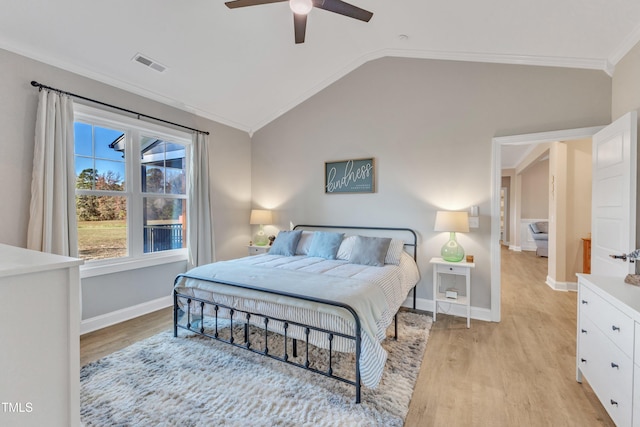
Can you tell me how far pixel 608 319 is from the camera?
5.94 feet

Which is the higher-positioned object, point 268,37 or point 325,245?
point 268,37

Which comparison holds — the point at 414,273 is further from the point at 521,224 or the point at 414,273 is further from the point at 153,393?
the point at 521,224

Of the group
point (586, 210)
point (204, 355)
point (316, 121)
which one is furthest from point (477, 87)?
point (204, 355)

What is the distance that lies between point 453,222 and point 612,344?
1.75 meters

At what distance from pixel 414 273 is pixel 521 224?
772cm

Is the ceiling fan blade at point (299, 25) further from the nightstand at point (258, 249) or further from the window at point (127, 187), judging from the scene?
the nightstand at point (258, 249)

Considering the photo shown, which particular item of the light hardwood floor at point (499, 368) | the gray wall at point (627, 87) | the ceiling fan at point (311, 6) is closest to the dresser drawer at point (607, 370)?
the light hardwood floor at point (499, 368)

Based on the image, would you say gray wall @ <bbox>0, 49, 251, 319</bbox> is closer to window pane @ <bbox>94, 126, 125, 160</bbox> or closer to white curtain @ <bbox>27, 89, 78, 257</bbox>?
white curtain @ <bbox>27, 89, 78, 257</bbox>

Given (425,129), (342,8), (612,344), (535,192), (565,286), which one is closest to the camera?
(612,344)

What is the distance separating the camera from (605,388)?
1.80m

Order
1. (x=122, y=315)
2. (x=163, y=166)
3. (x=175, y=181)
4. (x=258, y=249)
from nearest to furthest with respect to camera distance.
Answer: (x=122, y=315) → (x=163, y=166) → (x=175, y=181) → (x=258, y=249)

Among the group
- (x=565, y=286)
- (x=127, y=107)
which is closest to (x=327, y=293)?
(x=127, y=107)

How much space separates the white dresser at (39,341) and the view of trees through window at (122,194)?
267cm

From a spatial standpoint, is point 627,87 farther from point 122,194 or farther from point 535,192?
point 535,192
